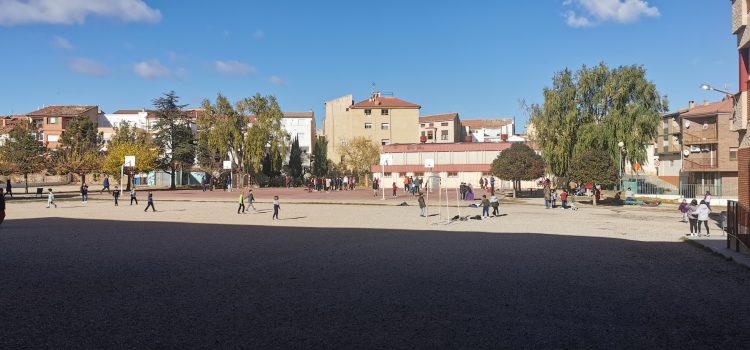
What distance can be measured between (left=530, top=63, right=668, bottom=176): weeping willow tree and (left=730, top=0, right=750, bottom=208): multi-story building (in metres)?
19.9

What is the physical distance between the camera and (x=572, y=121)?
42.8 meters

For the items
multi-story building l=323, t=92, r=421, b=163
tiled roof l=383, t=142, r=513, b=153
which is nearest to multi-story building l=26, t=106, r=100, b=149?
multi-story building l=323, t=92, r=421, b=163

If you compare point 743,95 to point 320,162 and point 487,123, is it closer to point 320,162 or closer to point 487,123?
point 320,162

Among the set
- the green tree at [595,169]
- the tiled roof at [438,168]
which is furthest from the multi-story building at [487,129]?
the green tree at [595,169]

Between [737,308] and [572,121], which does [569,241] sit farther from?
[572,121]

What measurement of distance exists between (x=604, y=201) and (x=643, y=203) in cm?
365

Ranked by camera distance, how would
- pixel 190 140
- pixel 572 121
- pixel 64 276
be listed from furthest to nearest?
1. pixel 190 140
2. pixel 572 121
3. pixel 64 276

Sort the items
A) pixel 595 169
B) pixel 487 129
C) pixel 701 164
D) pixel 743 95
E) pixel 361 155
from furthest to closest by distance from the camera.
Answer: pixel 487 129
pixel 361 155
pixel 701 164
pixel 595 169
pixel 743 95

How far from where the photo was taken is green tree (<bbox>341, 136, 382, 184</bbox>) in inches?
2889

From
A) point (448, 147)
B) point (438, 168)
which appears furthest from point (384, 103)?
point (438, 168)

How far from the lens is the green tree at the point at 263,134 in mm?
64438

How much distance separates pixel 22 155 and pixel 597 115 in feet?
175

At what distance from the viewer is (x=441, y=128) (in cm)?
9106

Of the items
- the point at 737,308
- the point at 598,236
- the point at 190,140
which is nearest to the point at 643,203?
the point at 598,236
